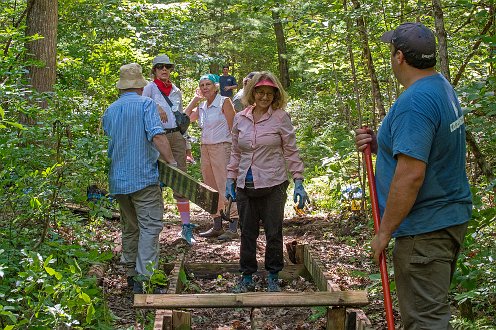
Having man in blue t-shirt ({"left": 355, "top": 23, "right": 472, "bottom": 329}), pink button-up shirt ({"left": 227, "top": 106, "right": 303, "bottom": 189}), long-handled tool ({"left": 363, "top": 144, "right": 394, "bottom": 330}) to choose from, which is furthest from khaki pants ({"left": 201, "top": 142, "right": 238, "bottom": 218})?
man in blue t-shirt ({"left": 355, "top": 23, "right": 472, "bottom": 329})

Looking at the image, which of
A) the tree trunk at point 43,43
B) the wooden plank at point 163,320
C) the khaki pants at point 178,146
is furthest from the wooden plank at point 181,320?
the tree trunk at point 43,43

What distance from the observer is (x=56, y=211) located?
6.27m

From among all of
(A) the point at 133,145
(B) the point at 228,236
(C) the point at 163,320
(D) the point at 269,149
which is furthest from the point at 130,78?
(B) the point at 228,236

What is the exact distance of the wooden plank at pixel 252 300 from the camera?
5.30 metres

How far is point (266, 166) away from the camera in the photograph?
6543 mm

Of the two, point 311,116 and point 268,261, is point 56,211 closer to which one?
point 268,261

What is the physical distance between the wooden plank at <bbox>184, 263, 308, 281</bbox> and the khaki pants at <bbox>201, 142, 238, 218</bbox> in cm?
211

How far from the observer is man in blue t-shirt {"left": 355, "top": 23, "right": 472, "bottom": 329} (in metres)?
3.55

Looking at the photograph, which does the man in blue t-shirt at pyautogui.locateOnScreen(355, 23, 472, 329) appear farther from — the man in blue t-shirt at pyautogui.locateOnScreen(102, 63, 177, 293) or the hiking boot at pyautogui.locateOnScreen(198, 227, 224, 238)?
the hiking boot at pyautogui.locateOnScreen(198, 227, 224, 238)

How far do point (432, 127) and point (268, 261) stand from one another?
351cm

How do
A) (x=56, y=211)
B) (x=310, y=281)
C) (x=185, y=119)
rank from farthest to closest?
(x=185, y=119)
(x=310, y=281)
(x=56, y=211)

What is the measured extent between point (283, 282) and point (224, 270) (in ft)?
2.43

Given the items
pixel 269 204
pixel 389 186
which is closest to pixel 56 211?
pixel 269 204

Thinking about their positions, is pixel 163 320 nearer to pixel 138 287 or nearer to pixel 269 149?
pixel 138 287
